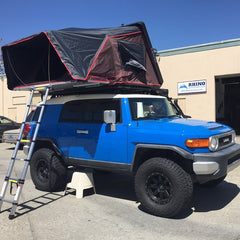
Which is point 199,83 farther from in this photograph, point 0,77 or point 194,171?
point 0,77

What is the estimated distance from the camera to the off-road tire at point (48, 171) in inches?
240

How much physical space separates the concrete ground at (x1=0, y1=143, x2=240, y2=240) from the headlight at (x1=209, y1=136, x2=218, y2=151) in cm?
113

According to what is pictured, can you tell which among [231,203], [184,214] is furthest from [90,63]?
[231,203]

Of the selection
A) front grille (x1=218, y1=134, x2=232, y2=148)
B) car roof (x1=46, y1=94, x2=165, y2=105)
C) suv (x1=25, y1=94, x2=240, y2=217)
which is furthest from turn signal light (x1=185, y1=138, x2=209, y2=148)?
car roof (x1=46, y1=94, x2=165, y2=105)

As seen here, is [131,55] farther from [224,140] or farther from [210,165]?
[210,165]

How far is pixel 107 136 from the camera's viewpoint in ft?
17.6

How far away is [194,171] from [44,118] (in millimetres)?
3597

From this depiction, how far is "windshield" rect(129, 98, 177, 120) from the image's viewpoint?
17.6ft

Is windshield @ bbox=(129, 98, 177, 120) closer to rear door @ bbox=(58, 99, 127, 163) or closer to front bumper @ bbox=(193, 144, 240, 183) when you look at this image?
rear door @ bbox=(58, 99, 127, 163)

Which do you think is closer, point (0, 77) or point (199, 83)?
point (199, 83)

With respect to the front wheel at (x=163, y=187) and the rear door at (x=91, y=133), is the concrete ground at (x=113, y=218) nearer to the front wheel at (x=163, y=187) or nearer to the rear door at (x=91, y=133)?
the front wheel at (x=163, y=187)

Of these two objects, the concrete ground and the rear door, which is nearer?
the concrete ground

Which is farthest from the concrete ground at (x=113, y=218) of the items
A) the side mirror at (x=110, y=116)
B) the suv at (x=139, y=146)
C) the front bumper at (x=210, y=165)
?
the side mirror at (x=110, y=116)

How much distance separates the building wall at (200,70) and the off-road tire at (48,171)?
10940mm
